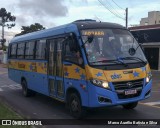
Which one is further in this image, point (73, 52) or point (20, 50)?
point (20, 50)

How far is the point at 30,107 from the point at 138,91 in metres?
4.71

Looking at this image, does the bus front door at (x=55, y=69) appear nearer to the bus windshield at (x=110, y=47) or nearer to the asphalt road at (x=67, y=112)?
the asphalt road at (x=67, y=112)

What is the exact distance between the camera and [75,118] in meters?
10.6

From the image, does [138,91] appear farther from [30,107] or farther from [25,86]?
[25,86]

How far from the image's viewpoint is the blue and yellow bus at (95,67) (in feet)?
31.3

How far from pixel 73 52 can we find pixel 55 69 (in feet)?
5.30

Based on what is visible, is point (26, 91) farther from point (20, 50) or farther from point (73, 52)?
point (73, 52)

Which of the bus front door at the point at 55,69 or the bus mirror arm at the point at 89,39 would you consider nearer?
the bus mirror arm at the point at 89,39

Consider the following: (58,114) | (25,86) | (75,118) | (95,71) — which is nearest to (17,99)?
(25,86)

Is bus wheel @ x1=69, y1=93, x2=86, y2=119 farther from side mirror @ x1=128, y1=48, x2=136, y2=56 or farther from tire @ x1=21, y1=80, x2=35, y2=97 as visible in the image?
tire @ x1=21, y1=80, x2=35, y2=97

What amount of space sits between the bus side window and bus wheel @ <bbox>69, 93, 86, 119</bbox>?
1013 millimetres

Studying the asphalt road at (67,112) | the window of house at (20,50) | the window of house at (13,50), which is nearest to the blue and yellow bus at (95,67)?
the asphalt road at (67,112)

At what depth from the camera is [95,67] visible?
9.66 metres

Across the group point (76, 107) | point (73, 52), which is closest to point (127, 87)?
point (76, 107)
